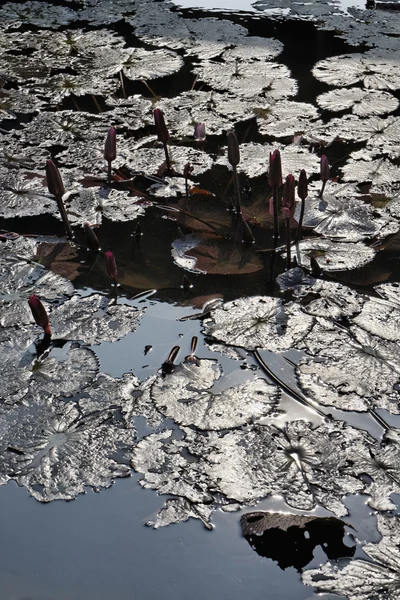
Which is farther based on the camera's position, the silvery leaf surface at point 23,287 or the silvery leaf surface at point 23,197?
the silvery leaf surface at point 23,197

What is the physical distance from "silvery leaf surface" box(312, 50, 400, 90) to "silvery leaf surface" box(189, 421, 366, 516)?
7.76ft

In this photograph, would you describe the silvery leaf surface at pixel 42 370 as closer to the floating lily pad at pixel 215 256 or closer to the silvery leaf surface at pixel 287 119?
the floating lily pad at pixel 215 256

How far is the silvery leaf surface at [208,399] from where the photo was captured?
5.69 feet

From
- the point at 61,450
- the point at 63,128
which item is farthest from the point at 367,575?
the point at 63,128

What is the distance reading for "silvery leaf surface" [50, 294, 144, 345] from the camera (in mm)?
2010

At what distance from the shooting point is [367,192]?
2678mm

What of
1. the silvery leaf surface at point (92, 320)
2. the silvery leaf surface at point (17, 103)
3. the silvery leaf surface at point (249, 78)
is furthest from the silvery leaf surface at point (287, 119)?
the silvery leaf surface at point (92, 320)

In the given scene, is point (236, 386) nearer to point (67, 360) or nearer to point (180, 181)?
point (67, 360)

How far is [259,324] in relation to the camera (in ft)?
6.63

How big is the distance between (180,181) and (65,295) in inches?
32.2

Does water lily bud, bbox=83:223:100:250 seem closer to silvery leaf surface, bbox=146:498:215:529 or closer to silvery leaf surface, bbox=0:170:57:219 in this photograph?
silvery leaf surface, bbox=0:170:57:219

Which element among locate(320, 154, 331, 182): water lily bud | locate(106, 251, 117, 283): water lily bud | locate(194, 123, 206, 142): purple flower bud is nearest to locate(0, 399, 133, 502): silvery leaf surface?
locate(106, 251, 117, 283): water lily bud

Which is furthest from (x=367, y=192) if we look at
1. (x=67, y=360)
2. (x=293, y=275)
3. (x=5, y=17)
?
(x=5, y=17)

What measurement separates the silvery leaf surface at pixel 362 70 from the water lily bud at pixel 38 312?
7.42 feet
